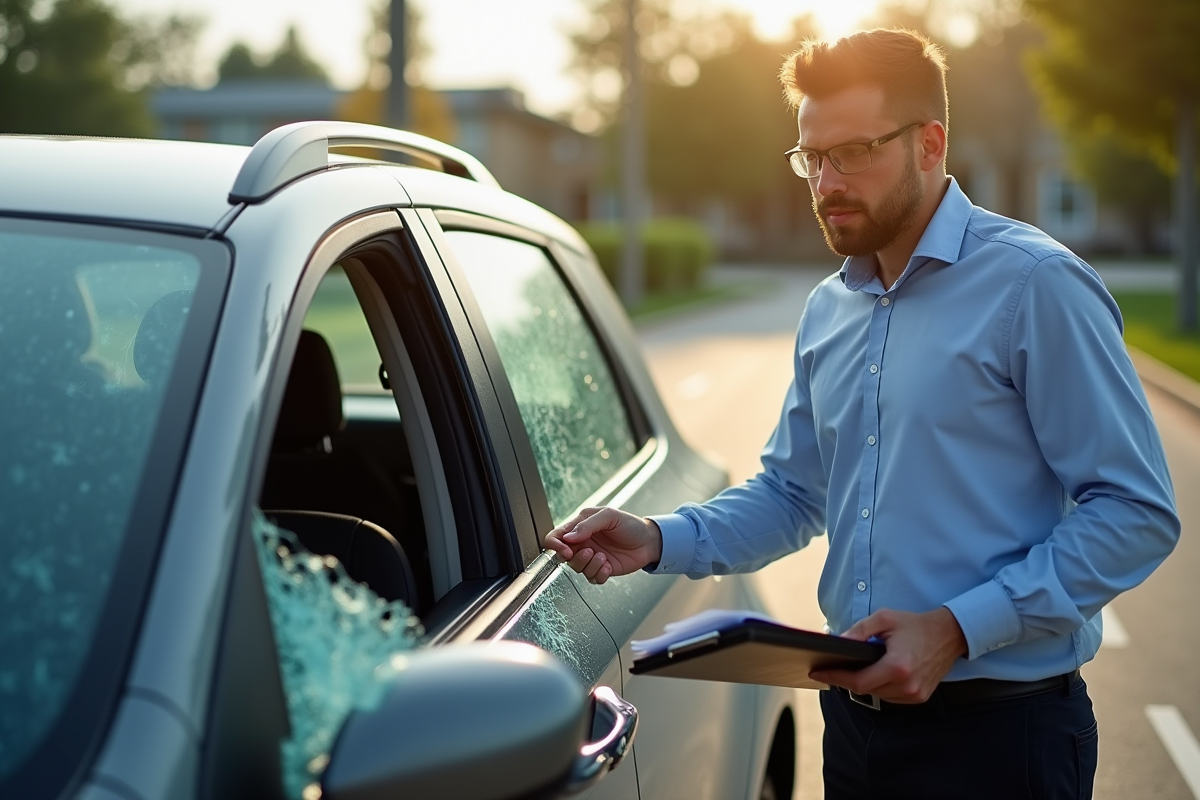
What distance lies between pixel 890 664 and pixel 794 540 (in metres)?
0.74

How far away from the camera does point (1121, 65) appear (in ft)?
65.6

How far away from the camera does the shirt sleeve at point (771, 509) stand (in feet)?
8.58

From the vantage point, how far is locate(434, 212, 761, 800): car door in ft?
7.91

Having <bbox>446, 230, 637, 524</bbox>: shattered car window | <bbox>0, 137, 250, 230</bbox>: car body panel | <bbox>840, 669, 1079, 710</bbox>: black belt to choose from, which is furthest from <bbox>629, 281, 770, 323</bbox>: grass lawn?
<bbox>0, 137, 250, 230</bbox>: car body panel

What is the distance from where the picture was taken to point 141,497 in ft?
4.78

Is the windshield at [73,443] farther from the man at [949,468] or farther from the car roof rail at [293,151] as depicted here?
the man at [949,468]

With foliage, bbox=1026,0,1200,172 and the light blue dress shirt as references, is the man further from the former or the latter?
foliage, bbox=1026,0,1200,172

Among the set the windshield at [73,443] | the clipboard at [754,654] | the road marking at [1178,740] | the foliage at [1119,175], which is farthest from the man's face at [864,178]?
the foliage at [1119,175]

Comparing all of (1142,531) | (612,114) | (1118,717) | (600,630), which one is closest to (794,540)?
(600,630)

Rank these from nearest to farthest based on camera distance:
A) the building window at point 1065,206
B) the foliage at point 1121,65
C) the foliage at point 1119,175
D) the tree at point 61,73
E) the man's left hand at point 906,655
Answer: the man's left hand at point 906,655
the foliage at point 1121,65
the tree at point 61,73
the foliage at point 1119,175
the building window at point 1065,206

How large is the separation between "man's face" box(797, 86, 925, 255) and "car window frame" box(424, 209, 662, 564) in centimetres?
60

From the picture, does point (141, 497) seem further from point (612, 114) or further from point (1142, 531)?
point (612, 114)

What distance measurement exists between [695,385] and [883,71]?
13.3 metres

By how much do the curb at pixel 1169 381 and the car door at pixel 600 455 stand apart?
10.7 metres
